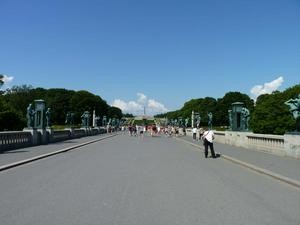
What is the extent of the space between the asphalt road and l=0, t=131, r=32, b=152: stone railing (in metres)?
10.8

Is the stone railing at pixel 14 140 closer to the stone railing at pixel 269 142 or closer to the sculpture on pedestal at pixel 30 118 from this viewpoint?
the sculpture on pedestal at pixel 30 118

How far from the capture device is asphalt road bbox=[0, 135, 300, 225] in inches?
309

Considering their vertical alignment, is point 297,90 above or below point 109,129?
above

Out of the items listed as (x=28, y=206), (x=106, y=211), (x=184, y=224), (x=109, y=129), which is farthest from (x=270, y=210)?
(x=109, y=129)

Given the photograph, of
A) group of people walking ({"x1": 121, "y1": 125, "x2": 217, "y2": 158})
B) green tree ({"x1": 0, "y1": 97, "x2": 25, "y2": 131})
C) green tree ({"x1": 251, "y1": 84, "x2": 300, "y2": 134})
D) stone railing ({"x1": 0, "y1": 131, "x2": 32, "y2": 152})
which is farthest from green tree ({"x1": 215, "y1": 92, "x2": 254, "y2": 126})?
stone railing ({"x1": 0, "y1": 131, "x2": 32, "y2": 152})

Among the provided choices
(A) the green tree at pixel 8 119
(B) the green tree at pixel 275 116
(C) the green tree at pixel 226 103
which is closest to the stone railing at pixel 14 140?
(A) the green tree at pixel 8 119

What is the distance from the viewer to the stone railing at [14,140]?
85.5 feet

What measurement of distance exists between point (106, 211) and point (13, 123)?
3396 inches

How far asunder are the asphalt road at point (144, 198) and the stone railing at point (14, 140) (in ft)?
35.5

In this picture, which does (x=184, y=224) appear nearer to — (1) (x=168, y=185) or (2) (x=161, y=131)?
(1) (x=168, y=185)

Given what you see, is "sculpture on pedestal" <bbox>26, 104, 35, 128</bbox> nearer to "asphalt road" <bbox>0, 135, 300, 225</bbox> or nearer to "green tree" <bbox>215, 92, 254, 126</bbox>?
"asphalt road" <bbox>0, 135, 300, 225</bbox>

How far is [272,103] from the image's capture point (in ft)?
307

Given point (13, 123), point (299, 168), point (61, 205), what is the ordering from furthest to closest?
point (13, 123) → point (299, 168) → point (61, 205)

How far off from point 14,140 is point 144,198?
20131 millimetres
